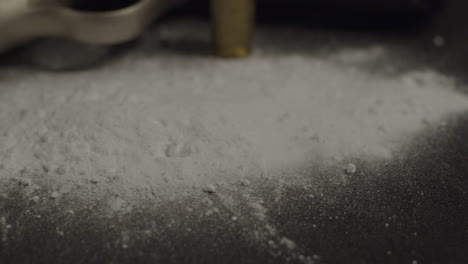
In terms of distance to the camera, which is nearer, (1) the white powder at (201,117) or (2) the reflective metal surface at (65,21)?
(1) the white powder at (201,117)

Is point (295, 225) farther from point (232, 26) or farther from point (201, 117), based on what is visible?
point (232, 26)

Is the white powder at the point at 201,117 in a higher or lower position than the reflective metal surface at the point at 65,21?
lower

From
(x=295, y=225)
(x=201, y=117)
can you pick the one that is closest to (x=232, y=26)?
(x=201, y=117)

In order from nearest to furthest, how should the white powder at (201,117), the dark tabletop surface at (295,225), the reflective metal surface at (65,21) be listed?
the dark tabletop surface at (295,225) → the white powder at (201,117) → the reflective metal surface at (65,21)

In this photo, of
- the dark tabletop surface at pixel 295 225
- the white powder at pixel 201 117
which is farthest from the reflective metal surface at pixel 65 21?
the dark tabletop surface at pixel 295 225

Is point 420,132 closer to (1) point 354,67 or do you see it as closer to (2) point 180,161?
(1) point 354,67

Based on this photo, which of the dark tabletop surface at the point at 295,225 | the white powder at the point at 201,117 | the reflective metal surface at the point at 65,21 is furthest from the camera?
the reflective metal surface at the point at 65,21

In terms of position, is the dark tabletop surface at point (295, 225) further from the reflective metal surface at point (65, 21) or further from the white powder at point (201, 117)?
the reflective metal surface at point (65, 21)
